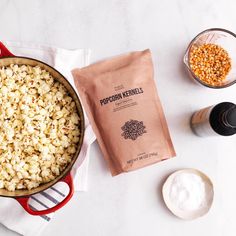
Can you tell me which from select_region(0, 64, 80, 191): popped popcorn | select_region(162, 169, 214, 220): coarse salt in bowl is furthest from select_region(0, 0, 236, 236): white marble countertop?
select_region(0, 64, 80, 191): popped popcorn

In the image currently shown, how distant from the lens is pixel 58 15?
1.29m

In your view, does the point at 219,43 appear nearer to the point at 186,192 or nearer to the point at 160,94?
the point at 160,94

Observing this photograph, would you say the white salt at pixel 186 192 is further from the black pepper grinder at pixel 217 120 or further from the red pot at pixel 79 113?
the red pot at pixel 79 113

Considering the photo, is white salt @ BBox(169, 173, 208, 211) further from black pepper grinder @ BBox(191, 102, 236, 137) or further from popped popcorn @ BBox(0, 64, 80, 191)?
popped popcorn @ BBox(0, 64, 80, 191)

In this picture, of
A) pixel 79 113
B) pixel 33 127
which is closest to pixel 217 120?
pixel 79 113

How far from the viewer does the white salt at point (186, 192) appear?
1.27 m

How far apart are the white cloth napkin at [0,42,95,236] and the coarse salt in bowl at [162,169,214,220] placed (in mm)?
276

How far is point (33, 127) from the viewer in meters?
1.16

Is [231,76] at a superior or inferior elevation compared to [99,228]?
superior

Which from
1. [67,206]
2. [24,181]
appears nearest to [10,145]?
[24,181]

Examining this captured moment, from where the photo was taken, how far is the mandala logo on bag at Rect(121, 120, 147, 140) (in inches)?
48.1

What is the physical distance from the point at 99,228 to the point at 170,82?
526 millimetres

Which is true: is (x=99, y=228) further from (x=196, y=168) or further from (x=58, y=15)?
(x=58, y=15)

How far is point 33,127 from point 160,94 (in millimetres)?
425
